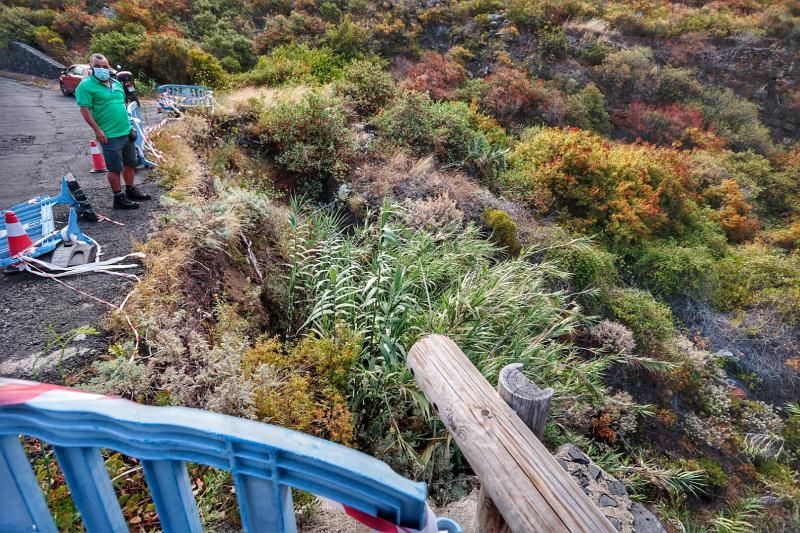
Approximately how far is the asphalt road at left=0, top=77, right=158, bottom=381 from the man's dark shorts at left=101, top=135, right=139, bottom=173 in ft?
1.63

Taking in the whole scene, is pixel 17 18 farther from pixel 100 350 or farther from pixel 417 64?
pixel 100 350

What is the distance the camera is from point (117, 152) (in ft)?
14.0

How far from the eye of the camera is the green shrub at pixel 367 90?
8.62 meters

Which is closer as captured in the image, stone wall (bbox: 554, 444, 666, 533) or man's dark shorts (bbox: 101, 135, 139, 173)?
stone wall (bbox: 554, 444, 666, 533)

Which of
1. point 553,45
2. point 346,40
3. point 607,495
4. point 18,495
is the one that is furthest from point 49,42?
point 607,495

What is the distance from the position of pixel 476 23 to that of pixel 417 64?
3404 mm

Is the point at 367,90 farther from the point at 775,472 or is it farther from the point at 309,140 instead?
the point at 775,472

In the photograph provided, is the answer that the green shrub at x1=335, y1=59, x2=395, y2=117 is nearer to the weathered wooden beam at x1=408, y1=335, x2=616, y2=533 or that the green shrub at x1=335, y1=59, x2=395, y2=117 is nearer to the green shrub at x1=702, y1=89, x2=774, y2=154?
the weathered wooden beam at x1=408, y1=335, x2=616, y2=533

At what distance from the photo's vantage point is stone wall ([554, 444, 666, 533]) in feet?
9.64

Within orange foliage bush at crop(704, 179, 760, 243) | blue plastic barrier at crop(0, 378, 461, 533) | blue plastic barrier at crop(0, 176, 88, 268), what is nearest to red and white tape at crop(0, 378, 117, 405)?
blue plastic barrier at crop(0, 378, 461, 533)

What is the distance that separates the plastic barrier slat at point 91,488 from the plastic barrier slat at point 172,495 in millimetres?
166

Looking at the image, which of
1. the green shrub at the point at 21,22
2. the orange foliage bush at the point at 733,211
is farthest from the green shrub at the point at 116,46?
the orange foliage bush at the point at 733,211

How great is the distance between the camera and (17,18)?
11.6m

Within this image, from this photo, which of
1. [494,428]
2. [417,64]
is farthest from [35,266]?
[417,64]
